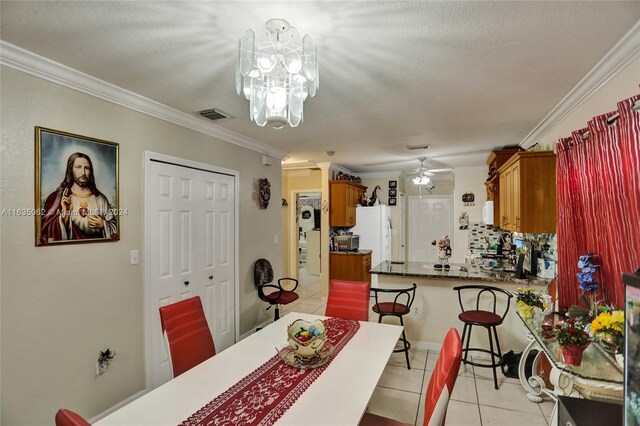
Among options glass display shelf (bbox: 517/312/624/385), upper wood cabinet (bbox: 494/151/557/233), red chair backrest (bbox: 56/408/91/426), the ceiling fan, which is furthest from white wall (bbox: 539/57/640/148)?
red chair backrest (bbox: 56/408/91/426)

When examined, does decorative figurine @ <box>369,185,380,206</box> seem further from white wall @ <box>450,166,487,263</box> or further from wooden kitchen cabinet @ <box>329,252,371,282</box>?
white wall @ <box>450,166,487,263</box>

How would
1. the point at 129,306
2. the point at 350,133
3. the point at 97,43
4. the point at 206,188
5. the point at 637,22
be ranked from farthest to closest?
the point at 350,133 < the point at 206,188 < the point at 129,306 < the point at 97,43 < the point at 637,22

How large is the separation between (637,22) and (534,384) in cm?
258

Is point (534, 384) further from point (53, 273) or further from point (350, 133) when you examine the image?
point (53, 273)

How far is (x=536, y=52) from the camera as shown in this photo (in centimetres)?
186

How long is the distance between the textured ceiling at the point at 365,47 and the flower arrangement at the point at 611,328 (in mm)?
1432

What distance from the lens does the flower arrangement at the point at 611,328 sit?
146 centimetres

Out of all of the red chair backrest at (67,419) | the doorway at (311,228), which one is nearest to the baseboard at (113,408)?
the red chair backrest at (67,419)

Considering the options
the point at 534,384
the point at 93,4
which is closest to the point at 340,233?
the point at 534,384

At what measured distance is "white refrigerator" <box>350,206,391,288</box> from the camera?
6.11 meters

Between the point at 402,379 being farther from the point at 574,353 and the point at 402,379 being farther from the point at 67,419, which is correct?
the point at 67,419

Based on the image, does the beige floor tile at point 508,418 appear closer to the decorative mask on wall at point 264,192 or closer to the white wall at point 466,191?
the decorative mask on wall at point 264,192

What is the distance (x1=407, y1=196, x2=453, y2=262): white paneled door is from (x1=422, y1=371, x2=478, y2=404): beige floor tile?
176 inches

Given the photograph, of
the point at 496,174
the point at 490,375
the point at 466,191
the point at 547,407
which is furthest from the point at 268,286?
the point at 466,191
